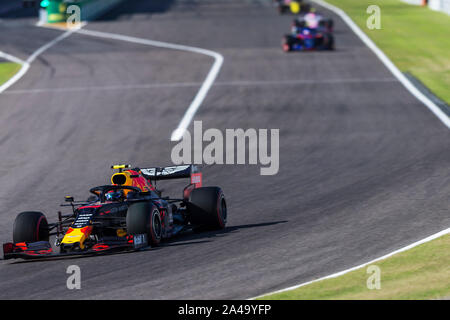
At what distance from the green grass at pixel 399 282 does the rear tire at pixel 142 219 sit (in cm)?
359

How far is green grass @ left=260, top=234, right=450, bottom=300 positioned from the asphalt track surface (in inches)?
21.9

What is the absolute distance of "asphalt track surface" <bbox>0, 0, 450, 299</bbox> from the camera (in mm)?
12984

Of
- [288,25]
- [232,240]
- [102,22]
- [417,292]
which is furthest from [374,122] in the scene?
[102,22]

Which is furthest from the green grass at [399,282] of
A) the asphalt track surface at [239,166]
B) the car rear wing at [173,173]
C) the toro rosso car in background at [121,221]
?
the car rear wing at [173,173]

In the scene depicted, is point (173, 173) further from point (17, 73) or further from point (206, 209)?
point (17, 73)

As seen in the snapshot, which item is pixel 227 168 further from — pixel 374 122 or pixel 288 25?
pixel 288 25

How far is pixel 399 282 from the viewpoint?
11273mm

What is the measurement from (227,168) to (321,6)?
40962 millimetres

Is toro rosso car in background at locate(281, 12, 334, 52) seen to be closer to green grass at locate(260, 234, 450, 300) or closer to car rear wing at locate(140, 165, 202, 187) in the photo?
car rear wing at locate(140, 165, 202, 187)

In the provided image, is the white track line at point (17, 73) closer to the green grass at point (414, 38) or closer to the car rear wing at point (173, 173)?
the green grass at point (414, 38)

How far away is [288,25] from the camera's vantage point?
167 feet

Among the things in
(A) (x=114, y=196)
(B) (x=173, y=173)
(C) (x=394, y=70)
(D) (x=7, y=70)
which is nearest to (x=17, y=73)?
(D) (x=7, y=70)

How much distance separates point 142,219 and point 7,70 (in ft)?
86.6

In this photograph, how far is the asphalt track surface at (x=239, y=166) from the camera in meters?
13.0
